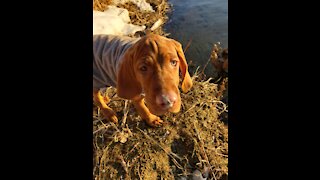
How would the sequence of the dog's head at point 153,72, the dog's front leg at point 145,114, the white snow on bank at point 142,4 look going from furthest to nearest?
1. the white snow on bank at point 142,4
2. the dog's front leg at point 145,114
3. the dog's head at point 153,72

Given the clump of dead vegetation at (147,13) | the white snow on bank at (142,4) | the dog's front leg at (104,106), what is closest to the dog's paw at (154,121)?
the dog's front leg at (104,106)

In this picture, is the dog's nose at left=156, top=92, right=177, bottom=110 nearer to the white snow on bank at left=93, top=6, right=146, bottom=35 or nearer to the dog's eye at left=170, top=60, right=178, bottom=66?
the dog's eye at left=170, top=60, right=178, bottom=66

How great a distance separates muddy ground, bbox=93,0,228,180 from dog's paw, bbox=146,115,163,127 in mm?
16

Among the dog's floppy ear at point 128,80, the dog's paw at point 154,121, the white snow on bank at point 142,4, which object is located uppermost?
the white snow on bank at point 142,4

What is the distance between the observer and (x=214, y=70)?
1.52 m

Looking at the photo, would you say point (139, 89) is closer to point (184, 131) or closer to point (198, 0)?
point (184, 131)

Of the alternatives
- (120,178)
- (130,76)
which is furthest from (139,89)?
(120,178)

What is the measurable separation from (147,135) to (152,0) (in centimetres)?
50

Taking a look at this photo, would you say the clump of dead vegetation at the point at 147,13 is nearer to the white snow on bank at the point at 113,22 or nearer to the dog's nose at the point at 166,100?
the white snow on bank at the point at 113,22

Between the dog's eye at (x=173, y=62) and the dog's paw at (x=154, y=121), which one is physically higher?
the dog's eye at (x=173, y=62)

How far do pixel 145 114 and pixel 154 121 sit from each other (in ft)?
0.14

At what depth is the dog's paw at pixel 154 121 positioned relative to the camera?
1.42m

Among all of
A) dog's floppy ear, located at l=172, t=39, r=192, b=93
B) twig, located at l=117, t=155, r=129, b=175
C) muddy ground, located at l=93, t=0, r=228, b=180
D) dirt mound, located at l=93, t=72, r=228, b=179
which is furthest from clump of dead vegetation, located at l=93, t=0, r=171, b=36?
twig, located at l=117, t=155, r=129, b=175

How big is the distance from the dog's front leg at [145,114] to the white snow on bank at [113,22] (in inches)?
9.8
